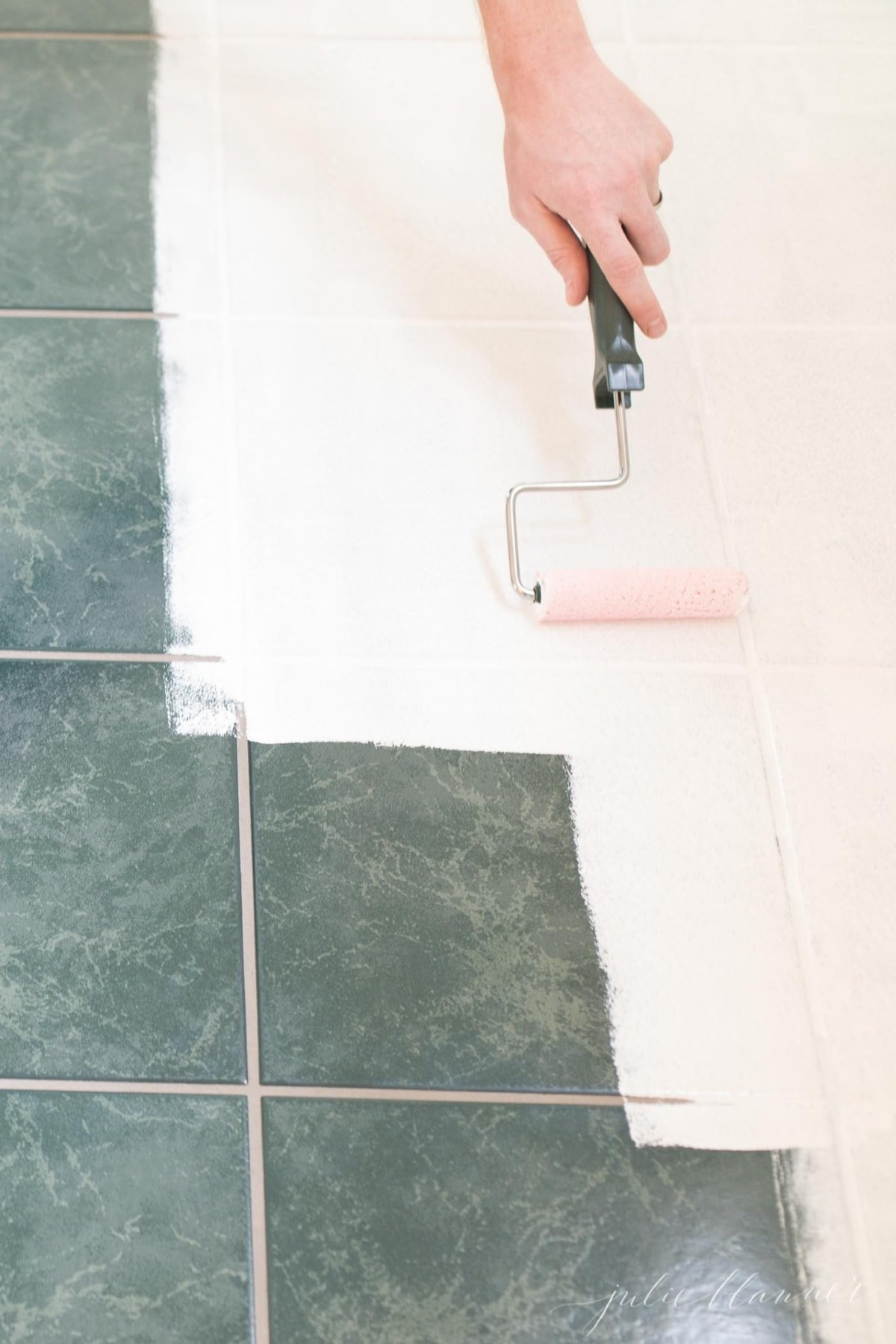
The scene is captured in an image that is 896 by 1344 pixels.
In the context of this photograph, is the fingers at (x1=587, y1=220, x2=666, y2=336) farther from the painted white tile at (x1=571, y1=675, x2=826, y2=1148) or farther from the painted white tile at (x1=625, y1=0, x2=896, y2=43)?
the painted white tile at (x1=625, y1=0, x2=896, y2=43)

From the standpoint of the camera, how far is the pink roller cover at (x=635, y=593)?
3.59 ft

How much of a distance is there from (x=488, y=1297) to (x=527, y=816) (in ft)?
1.21

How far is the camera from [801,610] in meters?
1.16

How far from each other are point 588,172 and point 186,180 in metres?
0.55

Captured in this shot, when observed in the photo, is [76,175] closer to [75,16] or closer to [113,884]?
[75,16]

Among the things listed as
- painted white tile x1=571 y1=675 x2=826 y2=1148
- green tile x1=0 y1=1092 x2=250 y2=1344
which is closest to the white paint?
painted white tile x1=571 y1=675 x2=826 y2=1148

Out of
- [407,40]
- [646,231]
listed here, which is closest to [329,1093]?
[646,231]

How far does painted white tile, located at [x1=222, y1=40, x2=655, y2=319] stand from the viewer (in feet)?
4.34

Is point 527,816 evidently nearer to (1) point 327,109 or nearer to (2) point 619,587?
(2) point 619,587

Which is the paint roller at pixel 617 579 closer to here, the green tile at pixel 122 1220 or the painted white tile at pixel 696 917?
the painted white tile at pixel 696 917

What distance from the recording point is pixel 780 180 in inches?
56.7

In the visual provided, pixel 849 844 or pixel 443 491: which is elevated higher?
pixel 443 491

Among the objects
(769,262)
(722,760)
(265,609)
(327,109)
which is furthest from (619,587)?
(327,109)

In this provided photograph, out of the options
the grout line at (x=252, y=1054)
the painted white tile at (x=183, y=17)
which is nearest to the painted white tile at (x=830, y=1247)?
the grout line at (x=252, y=1054)
